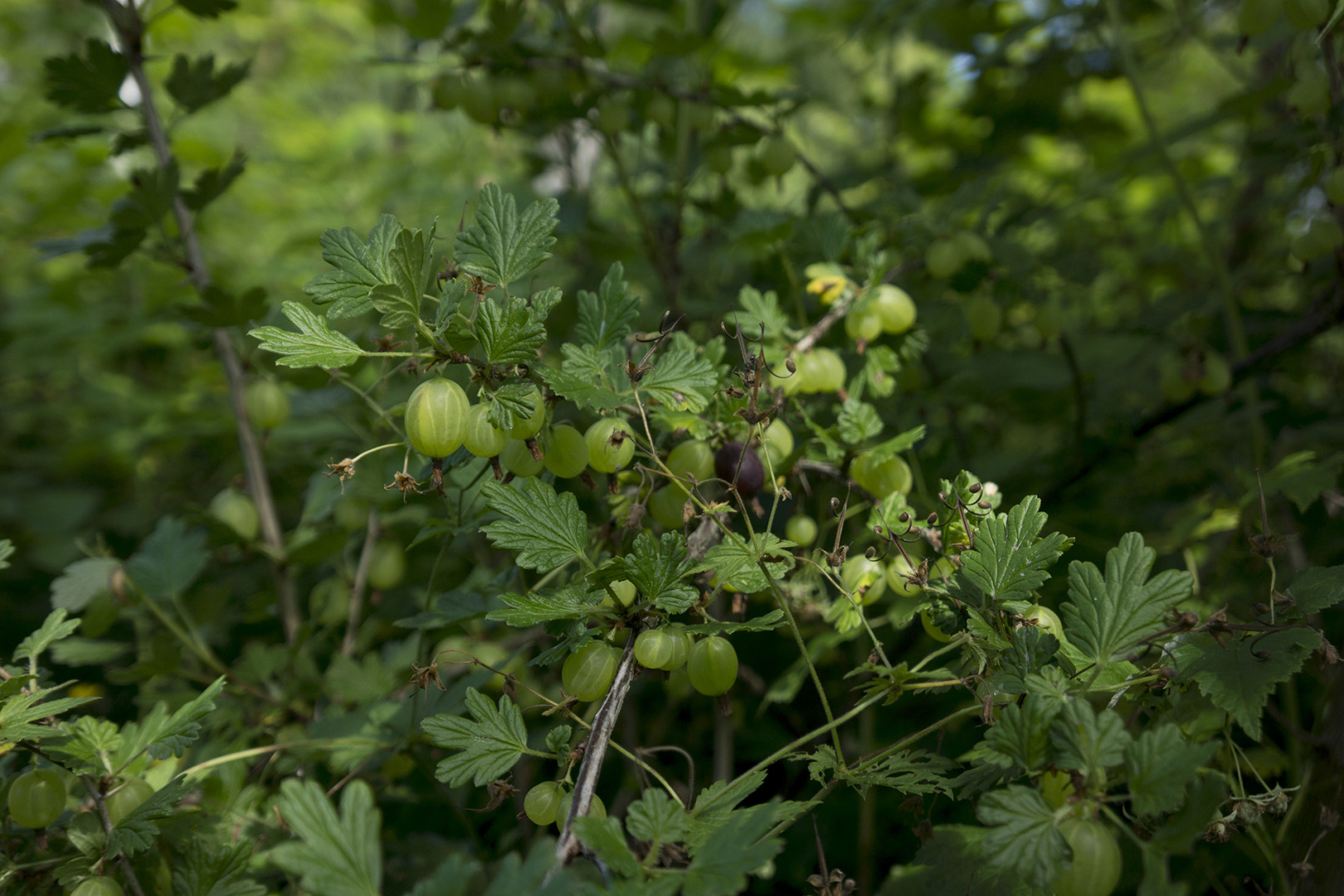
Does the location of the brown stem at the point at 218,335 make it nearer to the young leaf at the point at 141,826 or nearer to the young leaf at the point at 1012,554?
the young leaf at the point at 141,826

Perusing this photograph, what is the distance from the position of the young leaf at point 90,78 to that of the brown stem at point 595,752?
113 centimetres

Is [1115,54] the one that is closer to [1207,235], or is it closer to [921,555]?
[1207,235]

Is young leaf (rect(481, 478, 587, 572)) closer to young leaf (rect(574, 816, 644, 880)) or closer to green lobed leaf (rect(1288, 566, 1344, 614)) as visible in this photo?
young leaf (rect(574, 816, 644, 880))

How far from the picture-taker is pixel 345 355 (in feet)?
2.05

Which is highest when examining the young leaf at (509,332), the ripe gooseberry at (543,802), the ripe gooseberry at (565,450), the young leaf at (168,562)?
the young leaf at (509,332)

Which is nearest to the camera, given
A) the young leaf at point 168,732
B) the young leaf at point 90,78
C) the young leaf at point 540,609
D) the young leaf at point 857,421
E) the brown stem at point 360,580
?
the young leaf at point 540,609

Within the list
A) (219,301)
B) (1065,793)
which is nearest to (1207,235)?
(1065,793)

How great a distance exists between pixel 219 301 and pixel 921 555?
964 mm

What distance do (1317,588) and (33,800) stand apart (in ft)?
3.72

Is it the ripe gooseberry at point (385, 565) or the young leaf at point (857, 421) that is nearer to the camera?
the young leaf at point (857, 421)

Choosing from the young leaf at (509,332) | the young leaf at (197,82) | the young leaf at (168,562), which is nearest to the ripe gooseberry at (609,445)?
the young leaf at (509,332)

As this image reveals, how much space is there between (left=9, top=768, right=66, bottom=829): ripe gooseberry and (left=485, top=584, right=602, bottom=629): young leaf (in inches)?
17.9

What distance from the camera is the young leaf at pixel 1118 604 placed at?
0.62 m

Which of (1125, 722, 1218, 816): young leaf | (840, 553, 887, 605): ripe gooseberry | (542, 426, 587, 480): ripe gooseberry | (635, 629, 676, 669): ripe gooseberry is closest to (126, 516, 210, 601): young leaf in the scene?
(542, 426, 587, 480): ripe gooseberry
